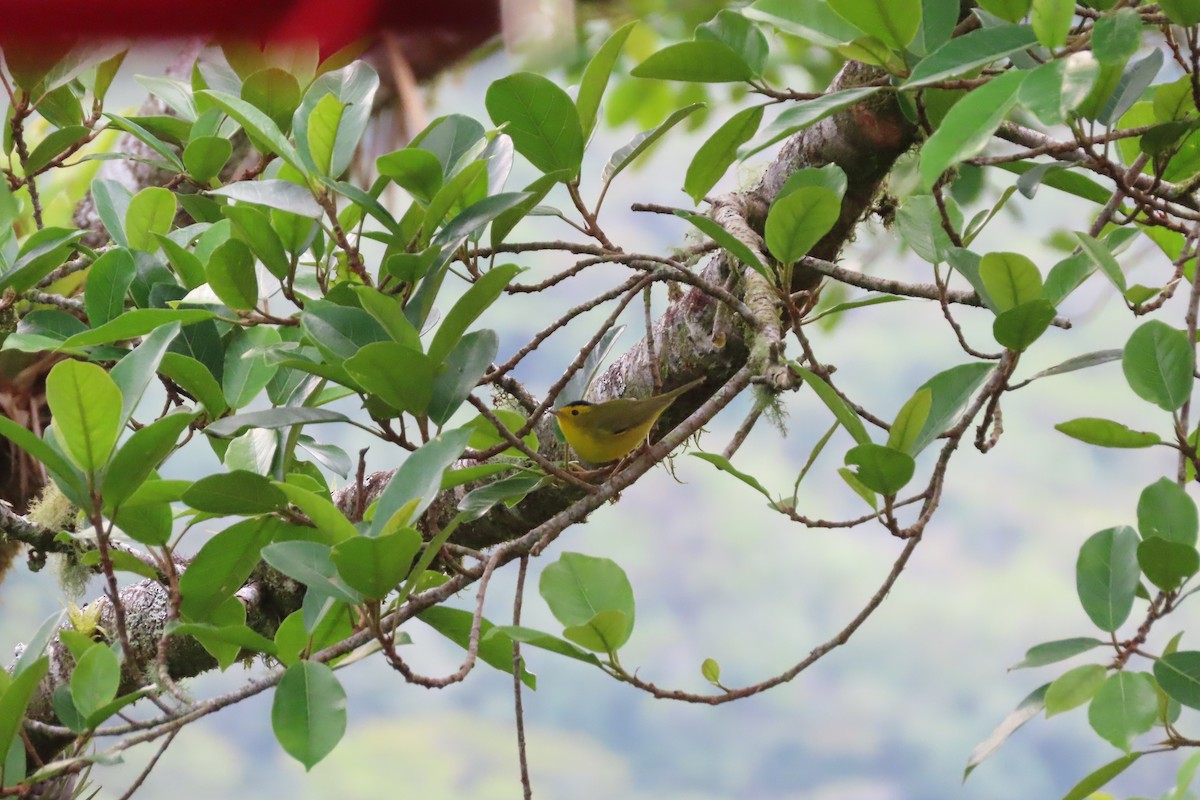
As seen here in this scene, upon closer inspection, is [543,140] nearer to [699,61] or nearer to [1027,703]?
[699,61]

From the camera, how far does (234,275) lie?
796mm

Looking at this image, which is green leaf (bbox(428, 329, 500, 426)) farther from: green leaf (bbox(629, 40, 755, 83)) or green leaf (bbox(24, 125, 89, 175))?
green leaf (bbox(24, 125, 89, 175))

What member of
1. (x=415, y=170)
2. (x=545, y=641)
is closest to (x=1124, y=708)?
(x=545, y=641)

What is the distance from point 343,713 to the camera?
627 mm

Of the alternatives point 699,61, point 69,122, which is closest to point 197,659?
point 69,122

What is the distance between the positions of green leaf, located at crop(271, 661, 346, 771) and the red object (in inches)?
13.8

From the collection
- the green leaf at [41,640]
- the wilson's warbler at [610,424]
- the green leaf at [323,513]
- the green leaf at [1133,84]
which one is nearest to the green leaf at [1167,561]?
the green leaf at [1133,84]

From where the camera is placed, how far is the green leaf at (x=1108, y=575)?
737 mm

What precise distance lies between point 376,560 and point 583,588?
171 millimetres

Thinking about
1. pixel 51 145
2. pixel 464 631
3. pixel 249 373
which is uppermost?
pixel 51 145

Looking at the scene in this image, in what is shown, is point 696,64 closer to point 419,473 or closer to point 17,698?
point 419,473

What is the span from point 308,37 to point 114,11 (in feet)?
0.44

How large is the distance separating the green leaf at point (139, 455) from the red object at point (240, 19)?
27 cm

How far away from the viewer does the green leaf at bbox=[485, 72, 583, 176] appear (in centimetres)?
79
